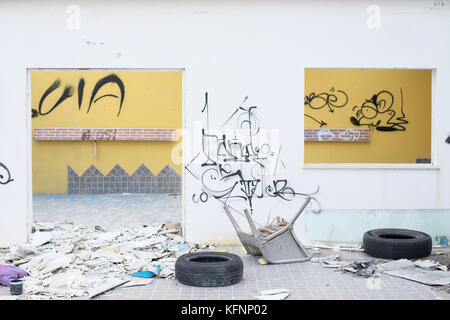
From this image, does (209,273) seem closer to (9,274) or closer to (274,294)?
(274,294)

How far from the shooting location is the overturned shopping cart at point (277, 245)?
677 cm

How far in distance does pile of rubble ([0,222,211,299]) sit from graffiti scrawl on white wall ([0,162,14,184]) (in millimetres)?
932

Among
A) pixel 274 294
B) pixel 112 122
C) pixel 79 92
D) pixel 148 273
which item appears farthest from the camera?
pixel 112 122

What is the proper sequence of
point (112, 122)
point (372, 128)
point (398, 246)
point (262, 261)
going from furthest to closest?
point (112, 122) < point (372, 128) < point (398, 246) < point (262, 261)

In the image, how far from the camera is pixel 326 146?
1178cm

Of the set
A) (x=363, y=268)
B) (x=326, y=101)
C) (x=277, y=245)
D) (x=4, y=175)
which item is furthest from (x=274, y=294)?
(x=326, y=101)

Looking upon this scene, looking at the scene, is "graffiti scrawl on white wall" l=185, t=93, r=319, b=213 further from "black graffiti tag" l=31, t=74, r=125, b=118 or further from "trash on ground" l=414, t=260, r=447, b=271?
"black graffiti tag" l=31, t=74, r=125, b=118

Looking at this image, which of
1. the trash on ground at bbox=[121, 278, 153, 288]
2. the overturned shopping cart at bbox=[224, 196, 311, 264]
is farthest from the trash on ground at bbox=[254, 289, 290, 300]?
the trash on ground at bbox=[121, 278, 153, 288]

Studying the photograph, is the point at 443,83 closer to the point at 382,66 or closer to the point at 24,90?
the point at 382,66

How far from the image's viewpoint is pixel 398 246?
7.00m

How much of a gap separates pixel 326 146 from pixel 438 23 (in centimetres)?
434

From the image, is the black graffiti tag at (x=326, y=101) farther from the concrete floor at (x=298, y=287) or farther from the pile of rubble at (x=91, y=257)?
the concrete floor at (x=298, y=287)

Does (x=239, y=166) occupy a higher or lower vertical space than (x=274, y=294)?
higher

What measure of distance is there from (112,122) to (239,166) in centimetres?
576
